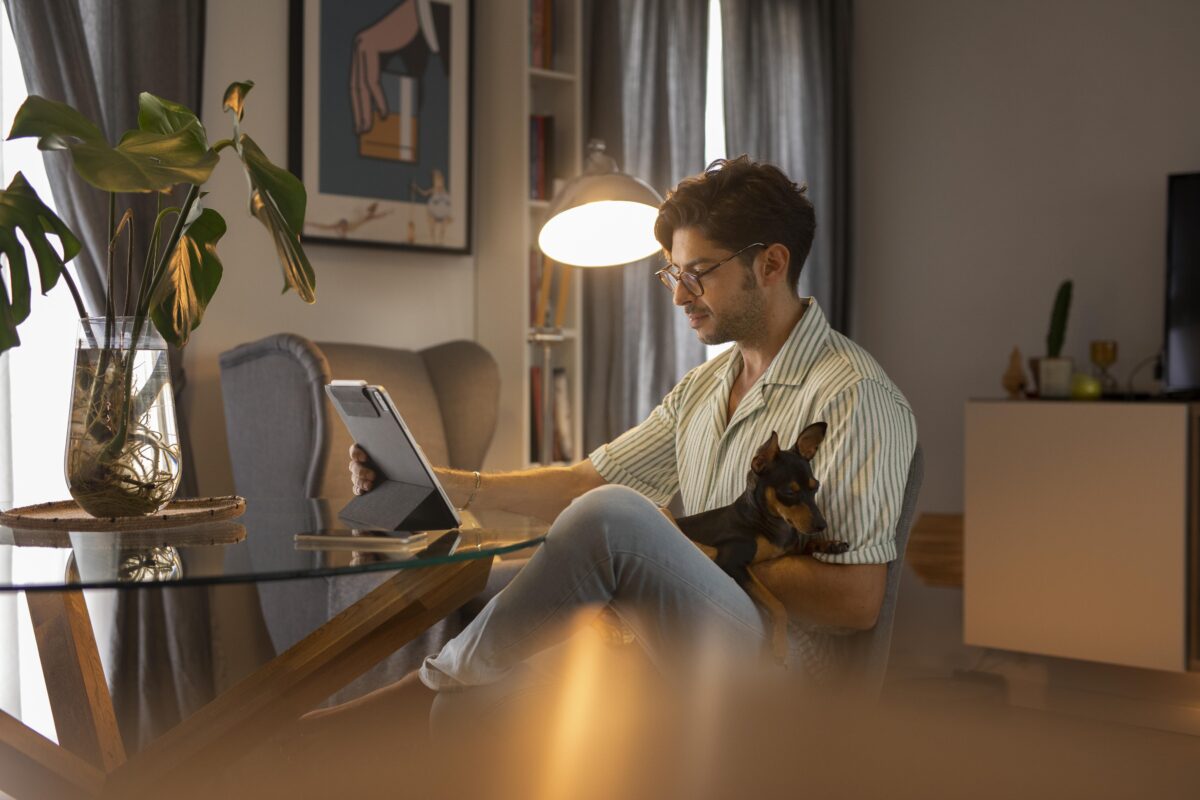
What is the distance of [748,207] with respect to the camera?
1888 millimetres

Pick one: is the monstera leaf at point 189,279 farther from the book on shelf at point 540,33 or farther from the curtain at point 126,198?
the book on shelf at point 540,33

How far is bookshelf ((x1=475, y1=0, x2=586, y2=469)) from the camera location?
3.24 metres

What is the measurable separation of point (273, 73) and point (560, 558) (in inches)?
77.4

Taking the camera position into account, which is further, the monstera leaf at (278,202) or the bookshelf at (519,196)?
the bookshelf at (519,196)

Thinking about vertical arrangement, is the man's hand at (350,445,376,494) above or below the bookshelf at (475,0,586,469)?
below

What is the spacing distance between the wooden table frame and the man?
0.42ft

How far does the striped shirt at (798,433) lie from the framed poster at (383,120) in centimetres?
131

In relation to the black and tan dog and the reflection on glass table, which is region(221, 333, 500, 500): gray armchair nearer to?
the reflection on glass table

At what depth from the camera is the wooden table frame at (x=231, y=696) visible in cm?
138

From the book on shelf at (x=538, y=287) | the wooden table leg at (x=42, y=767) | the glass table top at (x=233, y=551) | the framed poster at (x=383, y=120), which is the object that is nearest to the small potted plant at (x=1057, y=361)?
the book on shelf at (x=538, y=287)

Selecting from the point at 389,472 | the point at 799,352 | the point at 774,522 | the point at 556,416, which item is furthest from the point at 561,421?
the point at 774,522

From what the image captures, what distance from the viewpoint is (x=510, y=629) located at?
1.53m

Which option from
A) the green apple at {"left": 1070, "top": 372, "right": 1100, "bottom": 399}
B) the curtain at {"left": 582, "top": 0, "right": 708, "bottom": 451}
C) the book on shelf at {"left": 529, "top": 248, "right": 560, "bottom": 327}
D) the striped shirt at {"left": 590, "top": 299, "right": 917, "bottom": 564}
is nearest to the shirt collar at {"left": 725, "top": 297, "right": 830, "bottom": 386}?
the striped shirt at {"left": 590, "top": 299, "right": 917, "bottom": 564}

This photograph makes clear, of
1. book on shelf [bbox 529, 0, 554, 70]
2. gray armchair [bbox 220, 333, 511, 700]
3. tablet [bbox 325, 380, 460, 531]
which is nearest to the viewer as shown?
tablet [bbox 325, 380, 460, 531]
